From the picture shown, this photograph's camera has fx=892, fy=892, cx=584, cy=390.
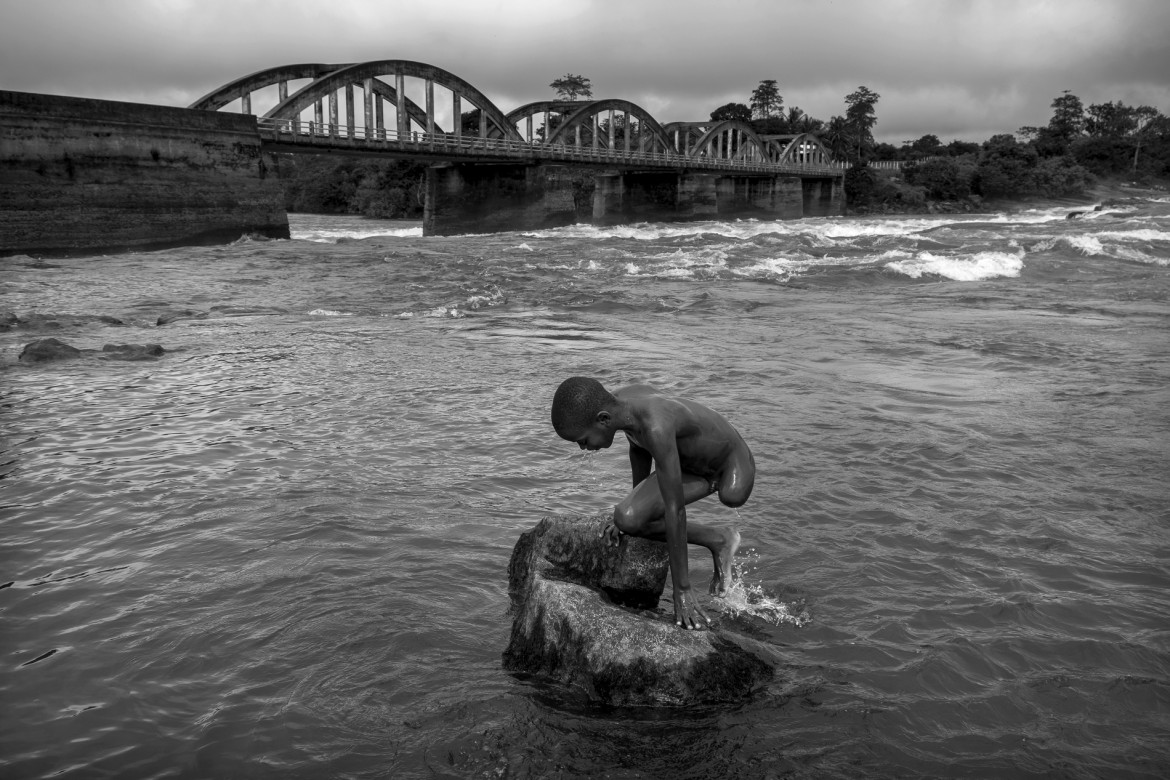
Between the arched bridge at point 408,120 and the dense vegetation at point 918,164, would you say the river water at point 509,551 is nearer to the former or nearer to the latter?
the arched bridge at point 408,120

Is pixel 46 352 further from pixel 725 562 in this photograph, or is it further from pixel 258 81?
pixel 258 81

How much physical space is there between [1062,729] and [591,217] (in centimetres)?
7488

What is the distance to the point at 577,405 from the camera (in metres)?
3.95

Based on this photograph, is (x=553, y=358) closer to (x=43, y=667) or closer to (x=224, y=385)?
(x=224, y=385)

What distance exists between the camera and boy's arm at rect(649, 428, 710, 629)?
4000 mm

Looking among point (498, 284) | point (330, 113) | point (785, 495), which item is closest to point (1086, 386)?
point (785, 495)

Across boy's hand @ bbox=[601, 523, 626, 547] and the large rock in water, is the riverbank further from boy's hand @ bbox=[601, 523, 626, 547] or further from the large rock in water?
the large rock in water

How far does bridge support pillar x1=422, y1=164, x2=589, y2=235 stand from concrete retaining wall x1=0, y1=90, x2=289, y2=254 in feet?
59.4

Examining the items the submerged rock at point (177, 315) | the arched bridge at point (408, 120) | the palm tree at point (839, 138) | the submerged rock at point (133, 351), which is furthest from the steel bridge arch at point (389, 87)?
the palm tree at point (839, 138)

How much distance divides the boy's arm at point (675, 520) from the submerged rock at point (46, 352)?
962cm

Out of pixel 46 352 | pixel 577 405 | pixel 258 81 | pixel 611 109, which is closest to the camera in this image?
pixel 577 405

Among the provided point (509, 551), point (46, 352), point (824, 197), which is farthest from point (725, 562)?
point (824, 197)

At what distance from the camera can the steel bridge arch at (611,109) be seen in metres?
64.3

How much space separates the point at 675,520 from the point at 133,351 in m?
9.61
